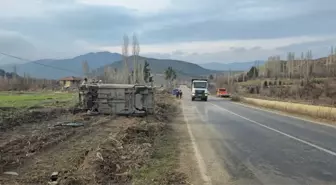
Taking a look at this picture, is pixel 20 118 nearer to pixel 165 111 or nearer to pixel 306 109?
pixel 165 111

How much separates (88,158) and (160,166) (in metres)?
1.81

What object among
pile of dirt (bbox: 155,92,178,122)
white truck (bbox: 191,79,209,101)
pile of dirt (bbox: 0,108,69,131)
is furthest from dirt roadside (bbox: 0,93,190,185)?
white truck (bbox: 191,79,209,101)

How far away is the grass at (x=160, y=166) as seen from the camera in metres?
9.18

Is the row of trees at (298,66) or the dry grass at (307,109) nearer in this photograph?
the dry grass at (307,109)

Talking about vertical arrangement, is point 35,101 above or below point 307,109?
below

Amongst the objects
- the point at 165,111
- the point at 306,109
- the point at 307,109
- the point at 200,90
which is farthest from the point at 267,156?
the point at 200,90

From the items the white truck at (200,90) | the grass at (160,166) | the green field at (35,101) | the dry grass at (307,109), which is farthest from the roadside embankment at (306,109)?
the green field at (35,101)

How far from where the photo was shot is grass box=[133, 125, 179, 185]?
9180 mm

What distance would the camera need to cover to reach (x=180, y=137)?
17500 mm

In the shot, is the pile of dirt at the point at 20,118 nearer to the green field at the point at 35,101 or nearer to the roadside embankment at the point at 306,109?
the green field at the point at 35,101

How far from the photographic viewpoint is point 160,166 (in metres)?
10.9

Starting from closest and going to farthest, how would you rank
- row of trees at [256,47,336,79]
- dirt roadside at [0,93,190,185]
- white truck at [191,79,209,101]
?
1. dirt roadside at [0,93,190,185]
2. white truck at [191,79,209,101]
3. row of trees at [256,47,336,79]

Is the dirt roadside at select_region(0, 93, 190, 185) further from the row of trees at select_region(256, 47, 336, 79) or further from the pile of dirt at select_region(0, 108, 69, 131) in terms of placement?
the row of trees at select_region(256, 47, 336, 79)

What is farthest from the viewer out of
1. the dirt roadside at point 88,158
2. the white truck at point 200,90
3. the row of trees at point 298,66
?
the row of trees at point 298,66
